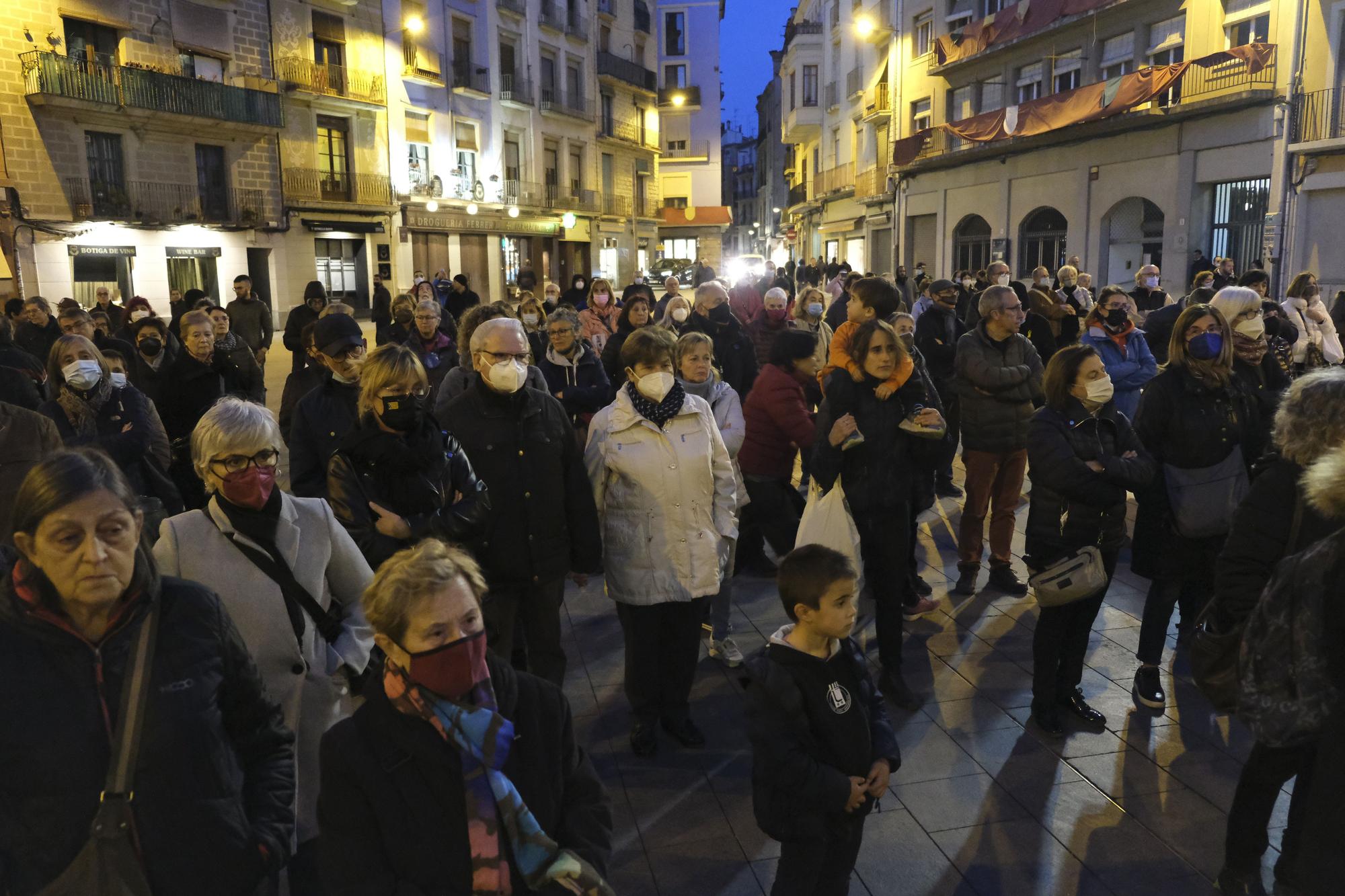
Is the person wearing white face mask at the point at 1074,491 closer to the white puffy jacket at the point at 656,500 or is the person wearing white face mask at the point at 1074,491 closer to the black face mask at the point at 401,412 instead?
the white puffy jacket at the point at 656,500

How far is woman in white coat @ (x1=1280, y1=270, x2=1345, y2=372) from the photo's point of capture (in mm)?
8781

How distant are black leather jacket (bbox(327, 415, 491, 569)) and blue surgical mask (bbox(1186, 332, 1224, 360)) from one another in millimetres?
3202

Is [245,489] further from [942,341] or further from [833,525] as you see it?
[942,341]

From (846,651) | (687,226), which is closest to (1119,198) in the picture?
(846,651)

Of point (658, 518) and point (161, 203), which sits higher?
point (161, 203)

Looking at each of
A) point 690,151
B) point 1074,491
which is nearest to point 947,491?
point 1074,491

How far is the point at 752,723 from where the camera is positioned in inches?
108

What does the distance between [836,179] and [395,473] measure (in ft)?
128

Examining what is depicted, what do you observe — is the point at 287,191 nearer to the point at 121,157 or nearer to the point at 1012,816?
the point at 121,157

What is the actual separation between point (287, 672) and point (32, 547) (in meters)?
0.86

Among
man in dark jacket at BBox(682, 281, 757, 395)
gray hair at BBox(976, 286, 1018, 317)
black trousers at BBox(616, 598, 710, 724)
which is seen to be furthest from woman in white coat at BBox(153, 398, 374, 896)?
man in dark jacket at BBox(682, 281, 757, 395)

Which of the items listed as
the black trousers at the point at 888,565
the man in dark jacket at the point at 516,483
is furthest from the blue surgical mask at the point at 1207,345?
the man in dark jacket at the point at 516,483

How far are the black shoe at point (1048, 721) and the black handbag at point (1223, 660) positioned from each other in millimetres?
1172

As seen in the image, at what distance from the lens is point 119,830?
6.49ft
